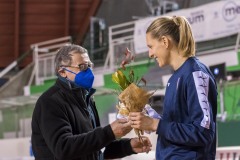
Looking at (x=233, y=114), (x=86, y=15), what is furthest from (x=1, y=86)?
(x=233, y=114)

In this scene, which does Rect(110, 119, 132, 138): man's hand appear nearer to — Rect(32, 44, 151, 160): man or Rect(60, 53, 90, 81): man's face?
Rect(32, 44, 151, 160): man

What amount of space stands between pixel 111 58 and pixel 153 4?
9.66 ft

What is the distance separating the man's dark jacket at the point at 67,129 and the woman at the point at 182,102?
0.47m

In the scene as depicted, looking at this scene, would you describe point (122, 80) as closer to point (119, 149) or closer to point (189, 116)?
point (189, 116)

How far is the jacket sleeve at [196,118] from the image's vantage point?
2096 mm

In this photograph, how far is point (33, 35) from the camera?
18.4 metres

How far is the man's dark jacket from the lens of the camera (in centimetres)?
269

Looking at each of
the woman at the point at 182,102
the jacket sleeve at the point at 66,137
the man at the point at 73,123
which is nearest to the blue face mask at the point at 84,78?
the man at the point at 73,123

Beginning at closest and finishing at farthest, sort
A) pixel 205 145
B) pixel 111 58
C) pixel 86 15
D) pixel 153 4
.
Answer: pixel 205 145, pixel 111 58, pixel 153 4, pixel 86 15

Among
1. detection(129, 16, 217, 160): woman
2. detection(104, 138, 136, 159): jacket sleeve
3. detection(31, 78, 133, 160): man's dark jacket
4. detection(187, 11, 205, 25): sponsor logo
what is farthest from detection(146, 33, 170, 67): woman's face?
detection(187, 11, 205, 25): sponsor logo

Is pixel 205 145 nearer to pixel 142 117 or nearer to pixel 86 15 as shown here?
pixel 142 117

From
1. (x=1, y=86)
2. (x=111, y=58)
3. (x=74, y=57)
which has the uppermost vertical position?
(x=74, y=57)

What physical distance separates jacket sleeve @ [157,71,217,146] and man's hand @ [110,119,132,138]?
0.47m

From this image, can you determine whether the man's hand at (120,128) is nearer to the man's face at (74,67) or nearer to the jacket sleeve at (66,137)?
the jacket sleeve at (66,137)
